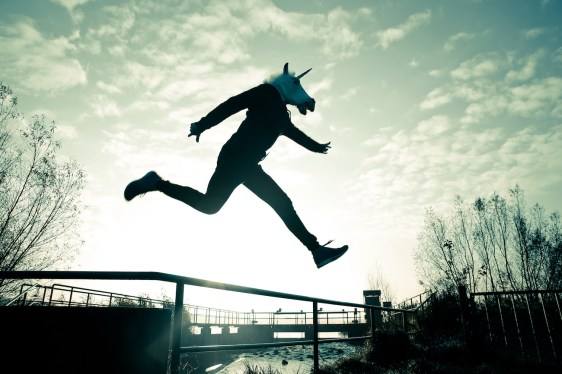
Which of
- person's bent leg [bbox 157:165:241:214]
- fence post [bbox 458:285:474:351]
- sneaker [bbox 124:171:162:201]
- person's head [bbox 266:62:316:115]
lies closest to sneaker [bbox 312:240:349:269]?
person's bent leg [bbox 157:165:241:214]

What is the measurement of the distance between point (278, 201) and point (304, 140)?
694 mm

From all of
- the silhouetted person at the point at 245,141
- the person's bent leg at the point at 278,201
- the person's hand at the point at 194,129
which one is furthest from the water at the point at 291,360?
the person's hand at the point at 194,129

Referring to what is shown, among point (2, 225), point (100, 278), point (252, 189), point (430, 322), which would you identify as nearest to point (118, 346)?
point (100, 278)

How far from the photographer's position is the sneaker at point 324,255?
9.15ft

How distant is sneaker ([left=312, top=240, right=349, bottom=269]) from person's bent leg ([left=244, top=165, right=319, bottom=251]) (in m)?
0.05

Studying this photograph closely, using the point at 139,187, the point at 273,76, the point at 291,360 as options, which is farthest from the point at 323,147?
the point at 291,360

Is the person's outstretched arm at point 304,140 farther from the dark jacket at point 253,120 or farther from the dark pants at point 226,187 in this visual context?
the dark pants at point 226,187

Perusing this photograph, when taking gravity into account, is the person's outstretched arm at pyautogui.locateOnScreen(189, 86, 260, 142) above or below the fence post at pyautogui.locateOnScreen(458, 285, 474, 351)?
above

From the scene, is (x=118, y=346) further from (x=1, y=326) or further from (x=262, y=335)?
(x=262, y=335)

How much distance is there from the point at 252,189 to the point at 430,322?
11.2m

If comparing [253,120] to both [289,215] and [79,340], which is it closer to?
[289,215]

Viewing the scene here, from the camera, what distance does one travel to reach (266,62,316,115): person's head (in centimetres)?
253

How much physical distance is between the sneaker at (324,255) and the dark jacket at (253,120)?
934 millimetres

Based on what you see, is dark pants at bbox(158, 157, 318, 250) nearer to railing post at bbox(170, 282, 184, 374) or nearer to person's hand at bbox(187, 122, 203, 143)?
person's hand at bbox(187, 122, 203, 143)
